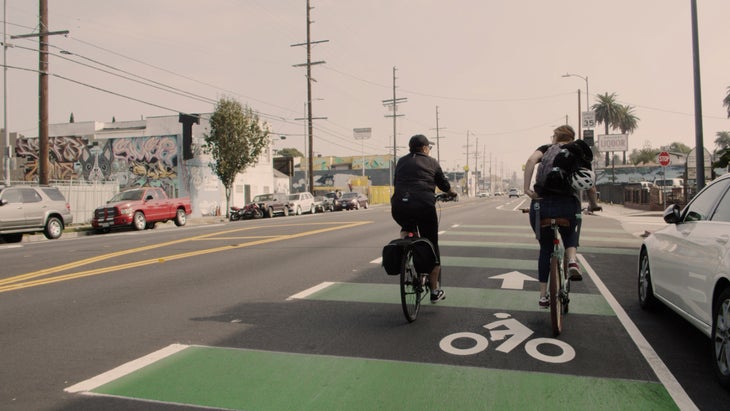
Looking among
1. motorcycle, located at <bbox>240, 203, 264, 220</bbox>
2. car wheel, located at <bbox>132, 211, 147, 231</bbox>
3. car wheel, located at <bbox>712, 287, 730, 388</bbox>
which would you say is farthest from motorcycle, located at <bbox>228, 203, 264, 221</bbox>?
car wheel, located at <bbox>712, 287, 730, 388</bbox>

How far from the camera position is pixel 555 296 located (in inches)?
216

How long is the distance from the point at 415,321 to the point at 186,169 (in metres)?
39.3

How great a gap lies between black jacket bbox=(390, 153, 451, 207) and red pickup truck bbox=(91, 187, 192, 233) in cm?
2031

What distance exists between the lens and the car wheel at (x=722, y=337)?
4.09 m

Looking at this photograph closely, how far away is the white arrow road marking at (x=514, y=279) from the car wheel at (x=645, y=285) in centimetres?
170

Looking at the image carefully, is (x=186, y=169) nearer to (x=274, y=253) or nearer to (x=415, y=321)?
(x=274, y=253)

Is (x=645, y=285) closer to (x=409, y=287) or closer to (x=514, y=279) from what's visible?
(x=514, y=279)

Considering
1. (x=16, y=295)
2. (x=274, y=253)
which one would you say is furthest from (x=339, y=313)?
(x=274, y=253)

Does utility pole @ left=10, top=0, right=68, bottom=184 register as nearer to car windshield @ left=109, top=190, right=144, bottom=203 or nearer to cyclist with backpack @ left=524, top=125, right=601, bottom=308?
car windshield @ left=109, top=190, right=144, bottom=203

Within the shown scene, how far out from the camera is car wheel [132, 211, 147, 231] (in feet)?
81.1

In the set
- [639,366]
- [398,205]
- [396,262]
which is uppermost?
[398,205]

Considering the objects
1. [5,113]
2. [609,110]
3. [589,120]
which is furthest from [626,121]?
[5,113]

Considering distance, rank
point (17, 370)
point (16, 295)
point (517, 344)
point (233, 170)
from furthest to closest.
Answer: point (233, 170)
point (16, 295)
point (517, 344)
point (17, 370)

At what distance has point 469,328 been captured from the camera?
5.90 meters
